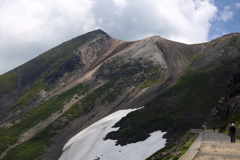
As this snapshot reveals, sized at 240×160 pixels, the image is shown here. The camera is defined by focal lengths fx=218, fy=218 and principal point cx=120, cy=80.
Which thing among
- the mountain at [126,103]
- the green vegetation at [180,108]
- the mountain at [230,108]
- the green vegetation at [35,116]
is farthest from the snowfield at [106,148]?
the green vegetation at [35,116]

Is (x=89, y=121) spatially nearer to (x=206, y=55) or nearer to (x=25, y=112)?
(x=25, y=112)

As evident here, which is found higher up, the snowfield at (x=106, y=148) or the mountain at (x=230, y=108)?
the mountain at (x=230, y=108)

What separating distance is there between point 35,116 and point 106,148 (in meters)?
90.4

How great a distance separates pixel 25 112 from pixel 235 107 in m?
158

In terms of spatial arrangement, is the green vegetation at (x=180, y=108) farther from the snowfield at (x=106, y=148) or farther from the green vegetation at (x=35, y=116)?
the green vegetation at (x=35, y=116)

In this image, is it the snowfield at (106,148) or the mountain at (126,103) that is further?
the mountain at (126,103)

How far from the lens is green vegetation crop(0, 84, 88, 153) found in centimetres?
13038

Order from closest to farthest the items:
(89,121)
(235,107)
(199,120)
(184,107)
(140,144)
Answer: (235,107) < (140,144) < (199,120) < (184,107) < (89,121)

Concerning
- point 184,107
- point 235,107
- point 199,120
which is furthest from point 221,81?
point 235,107

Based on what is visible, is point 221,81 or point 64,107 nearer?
point 221,81

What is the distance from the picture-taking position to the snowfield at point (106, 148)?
69938 millimetres

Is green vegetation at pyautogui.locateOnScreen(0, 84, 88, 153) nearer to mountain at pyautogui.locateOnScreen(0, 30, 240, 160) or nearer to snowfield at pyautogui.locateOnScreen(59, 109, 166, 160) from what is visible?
mountain at pyautogui.locateOnScreen(0, 30, 240, 160)

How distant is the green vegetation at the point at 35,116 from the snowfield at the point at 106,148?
43482mm

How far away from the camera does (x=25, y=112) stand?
16850 cm
